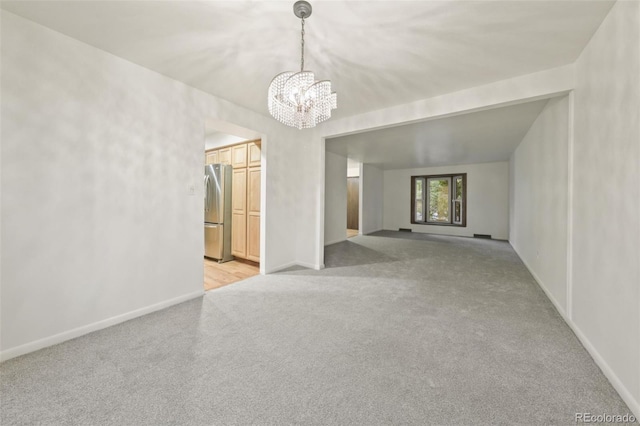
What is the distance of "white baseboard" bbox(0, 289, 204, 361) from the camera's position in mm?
1775

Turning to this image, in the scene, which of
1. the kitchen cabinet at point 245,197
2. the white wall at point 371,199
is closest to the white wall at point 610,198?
the kitchen cabinet at point 245,197

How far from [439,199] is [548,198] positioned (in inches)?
220

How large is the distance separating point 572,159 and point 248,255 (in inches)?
163

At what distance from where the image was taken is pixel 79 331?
205 centimetres

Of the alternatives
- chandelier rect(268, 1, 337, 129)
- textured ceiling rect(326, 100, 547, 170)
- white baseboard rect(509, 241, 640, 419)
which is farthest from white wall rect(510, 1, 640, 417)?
chandelier rect(268, 1, 337, 129)

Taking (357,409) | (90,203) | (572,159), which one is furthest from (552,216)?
(90,203)

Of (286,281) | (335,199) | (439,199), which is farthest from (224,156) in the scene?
(439,199)

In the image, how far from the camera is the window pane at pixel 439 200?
824 centimetres

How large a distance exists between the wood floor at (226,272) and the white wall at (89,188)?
50 centimetres

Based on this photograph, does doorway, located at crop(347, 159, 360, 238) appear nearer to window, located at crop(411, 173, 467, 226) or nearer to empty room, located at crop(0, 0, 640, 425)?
window, located at crop(411, 173, 467, 226)

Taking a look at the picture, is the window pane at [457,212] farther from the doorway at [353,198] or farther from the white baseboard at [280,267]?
the white baseboard at [280,267]

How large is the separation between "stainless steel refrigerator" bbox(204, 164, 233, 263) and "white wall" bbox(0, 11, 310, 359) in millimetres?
1495

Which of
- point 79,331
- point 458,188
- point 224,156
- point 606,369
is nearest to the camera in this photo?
point 606,369

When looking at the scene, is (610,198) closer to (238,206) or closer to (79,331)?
(79,331)
